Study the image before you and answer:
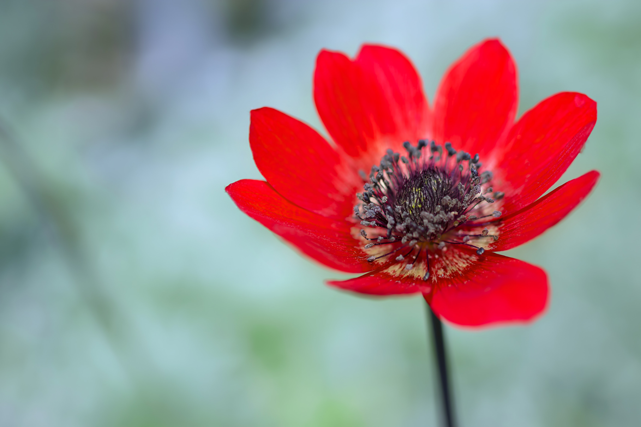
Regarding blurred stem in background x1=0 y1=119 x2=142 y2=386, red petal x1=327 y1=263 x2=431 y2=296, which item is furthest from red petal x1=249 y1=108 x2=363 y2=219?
blurred stem in background x1=0 y1=119 x2=142 y2=386

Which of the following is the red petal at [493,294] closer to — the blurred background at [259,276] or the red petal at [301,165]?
the red petal at [301,165]

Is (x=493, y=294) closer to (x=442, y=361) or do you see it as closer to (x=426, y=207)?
(x=442, y=361)

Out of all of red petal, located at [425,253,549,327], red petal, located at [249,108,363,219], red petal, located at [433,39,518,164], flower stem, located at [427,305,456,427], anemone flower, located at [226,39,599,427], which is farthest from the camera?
red petal, located at [433,39,518,164]

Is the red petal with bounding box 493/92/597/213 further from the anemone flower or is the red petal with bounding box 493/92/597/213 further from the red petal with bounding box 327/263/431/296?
the red petal with bounding box 327/263/431/296

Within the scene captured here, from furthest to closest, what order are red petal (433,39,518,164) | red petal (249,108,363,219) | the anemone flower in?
red petal (433,39,518,164) < red petal (249,108,363,219) < the anemone flower

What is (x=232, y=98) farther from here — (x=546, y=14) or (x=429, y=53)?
(x=546, y=14)
